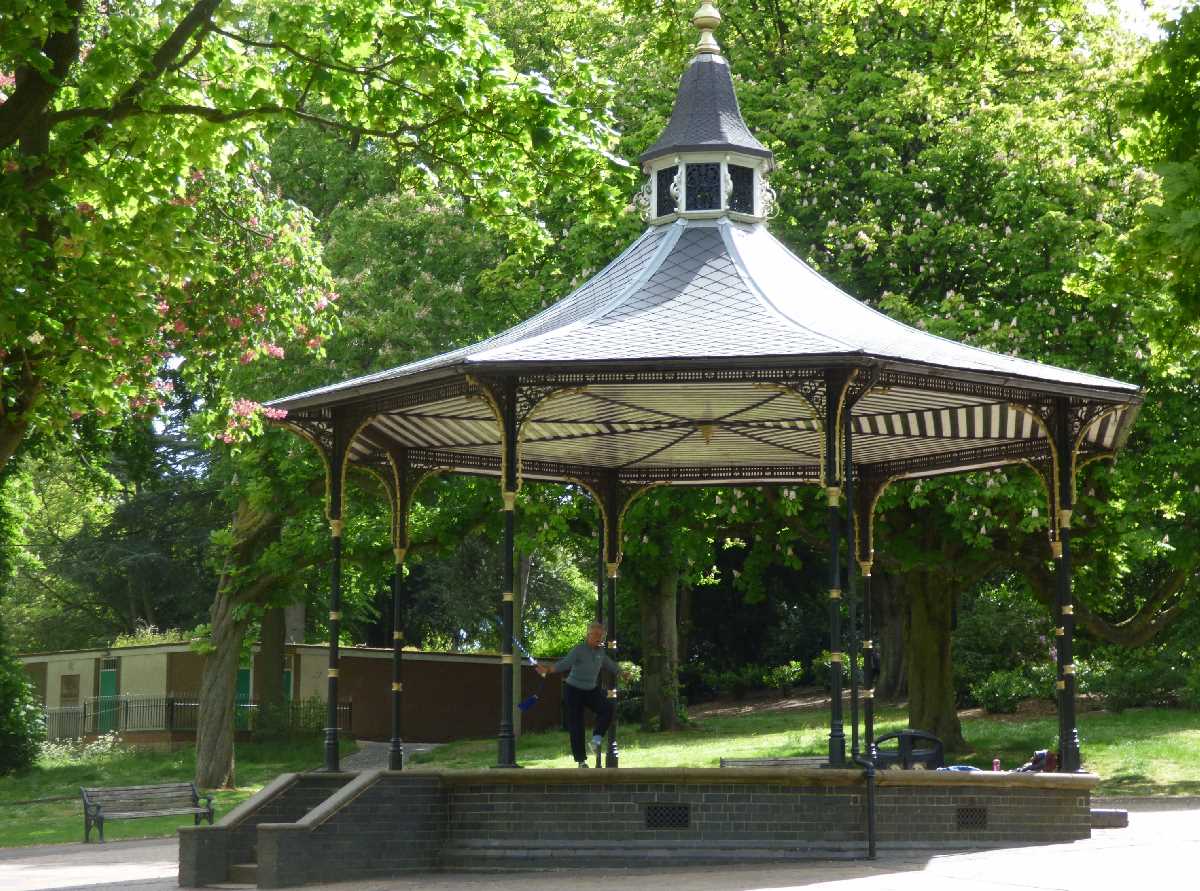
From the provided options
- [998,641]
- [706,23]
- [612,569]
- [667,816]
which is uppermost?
[706,23]

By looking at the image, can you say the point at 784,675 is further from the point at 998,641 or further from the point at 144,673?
the point at 144,673

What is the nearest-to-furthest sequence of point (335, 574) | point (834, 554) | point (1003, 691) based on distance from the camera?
point (834, 554)
point (335, 574)
point (1003, 691)

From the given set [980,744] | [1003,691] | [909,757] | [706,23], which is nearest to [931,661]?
[980,744]

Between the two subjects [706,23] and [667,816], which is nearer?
[667,816]

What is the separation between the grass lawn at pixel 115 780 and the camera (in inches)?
925

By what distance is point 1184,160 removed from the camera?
34.2ft

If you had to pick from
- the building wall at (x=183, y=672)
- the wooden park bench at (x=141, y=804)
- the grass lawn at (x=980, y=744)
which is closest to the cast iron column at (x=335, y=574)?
the wooden park bench at (x=141, y=804)

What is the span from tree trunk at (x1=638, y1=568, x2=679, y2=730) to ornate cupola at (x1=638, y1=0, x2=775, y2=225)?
1723cm

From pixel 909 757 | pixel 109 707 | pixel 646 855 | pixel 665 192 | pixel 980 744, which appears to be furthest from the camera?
pixel 109 707

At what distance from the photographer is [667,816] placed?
46.1 ft

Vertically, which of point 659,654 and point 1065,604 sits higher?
point 1065,604

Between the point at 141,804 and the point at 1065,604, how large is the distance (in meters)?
13.0

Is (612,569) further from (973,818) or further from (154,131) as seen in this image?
(154,131)

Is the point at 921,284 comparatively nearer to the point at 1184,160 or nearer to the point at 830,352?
the point at 830,352
